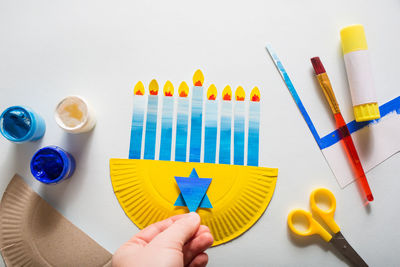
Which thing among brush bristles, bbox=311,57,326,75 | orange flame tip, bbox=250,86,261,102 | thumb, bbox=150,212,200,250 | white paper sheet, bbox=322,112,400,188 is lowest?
thumb, bbox=150,212,200,250

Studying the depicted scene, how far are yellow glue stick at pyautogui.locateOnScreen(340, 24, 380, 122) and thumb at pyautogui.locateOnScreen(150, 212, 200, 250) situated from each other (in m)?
0.48

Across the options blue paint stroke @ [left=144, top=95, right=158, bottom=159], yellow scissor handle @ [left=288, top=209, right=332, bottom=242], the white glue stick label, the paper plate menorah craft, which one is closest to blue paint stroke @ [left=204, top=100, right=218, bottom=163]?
the paper plate menorah craft

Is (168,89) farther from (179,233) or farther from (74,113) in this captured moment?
(179,233)

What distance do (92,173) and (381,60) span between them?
0.81m

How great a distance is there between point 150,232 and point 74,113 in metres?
0.34

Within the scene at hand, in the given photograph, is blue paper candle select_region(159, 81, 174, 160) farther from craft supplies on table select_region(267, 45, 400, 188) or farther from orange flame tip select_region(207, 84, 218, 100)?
craft supplies on table select_region(267, 45, 400, 188)

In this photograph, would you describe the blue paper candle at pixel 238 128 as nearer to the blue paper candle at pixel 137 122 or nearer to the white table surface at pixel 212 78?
the white table surface at pixel 212 78

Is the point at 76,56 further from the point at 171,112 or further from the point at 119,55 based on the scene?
the point at 171,112

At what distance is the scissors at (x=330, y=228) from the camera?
649 mm

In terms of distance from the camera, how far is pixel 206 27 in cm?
72

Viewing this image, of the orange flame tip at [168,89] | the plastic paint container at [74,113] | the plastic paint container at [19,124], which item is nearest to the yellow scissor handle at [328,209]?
the orange flame tip at [168,89]

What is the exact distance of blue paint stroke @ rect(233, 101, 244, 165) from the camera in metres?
0.68

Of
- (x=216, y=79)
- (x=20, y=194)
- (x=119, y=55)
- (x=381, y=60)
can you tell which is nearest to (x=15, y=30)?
(x=119, y=55)

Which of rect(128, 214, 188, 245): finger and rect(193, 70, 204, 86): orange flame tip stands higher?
rect(193, 70, 204, 86): orange flame tip
